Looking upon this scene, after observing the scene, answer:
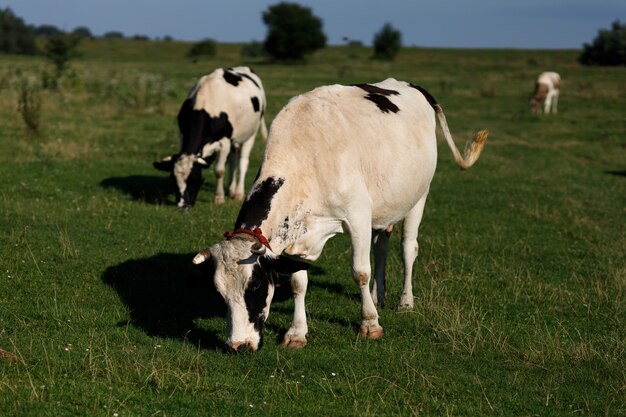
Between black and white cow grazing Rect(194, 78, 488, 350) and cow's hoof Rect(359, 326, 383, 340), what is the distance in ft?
0.04

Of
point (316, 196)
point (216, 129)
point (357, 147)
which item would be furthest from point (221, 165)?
point (316, 196)

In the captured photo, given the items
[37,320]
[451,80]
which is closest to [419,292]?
[37,320]

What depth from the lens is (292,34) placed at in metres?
92.5

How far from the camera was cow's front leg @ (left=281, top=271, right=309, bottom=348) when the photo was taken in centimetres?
779

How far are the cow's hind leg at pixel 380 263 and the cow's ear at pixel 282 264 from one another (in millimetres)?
2852

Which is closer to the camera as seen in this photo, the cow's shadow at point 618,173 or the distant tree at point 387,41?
the cow's shadow at point 618,173

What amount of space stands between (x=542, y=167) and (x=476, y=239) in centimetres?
1148

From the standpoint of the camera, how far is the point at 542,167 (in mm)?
23812

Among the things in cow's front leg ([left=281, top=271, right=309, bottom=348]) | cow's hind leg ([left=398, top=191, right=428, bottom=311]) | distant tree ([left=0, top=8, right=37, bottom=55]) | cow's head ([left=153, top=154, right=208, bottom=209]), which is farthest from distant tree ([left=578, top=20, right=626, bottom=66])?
cow's front leg ([left=281, top=271, right=309, bottom=348])

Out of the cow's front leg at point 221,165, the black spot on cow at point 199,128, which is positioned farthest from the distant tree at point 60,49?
the cow's front leg at point 221,165

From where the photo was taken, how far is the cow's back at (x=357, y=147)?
7680 mm

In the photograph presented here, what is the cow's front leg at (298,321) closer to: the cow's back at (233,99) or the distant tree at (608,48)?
the cow's back at (233,99)

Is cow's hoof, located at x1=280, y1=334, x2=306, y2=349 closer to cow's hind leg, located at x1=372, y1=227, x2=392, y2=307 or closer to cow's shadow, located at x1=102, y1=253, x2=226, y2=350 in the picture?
cow's shadow, located at x1=102, y1=253, x2=226, y2=350

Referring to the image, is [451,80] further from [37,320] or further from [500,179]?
[37,320]
